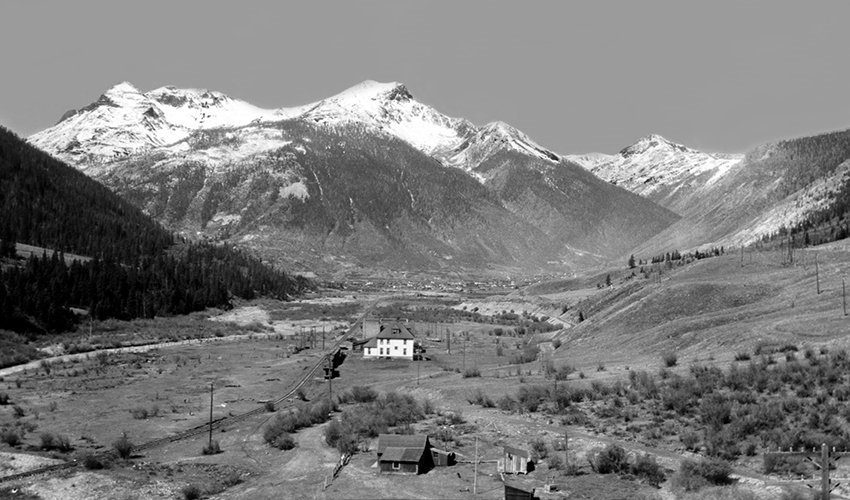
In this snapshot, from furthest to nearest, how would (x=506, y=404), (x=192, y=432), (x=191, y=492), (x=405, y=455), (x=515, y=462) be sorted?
(x=192, y=432), (x=506, y=404), (x=405, y=455), (x=515, y=462), (x=191, y=492)

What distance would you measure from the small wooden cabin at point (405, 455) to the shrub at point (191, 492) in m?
10.4

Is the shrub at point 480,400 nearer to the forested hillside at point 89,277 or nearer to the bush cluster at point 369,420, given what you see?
the bush cluster at point 369,420

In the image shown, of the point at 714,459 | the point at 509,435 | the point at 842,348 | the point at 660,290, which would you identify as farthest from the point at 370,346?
the point at 714,459

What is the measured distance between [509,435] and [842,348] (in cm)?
2525

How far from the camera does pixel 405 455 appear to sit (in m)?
44.2

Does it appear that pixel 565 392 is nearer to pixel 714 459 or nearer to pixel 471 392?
pixel 471 392

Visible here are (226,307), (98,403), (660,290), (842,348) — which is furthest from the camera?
(226,307)

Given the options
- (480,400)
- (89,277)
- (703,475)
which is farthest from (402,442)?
(89,277)

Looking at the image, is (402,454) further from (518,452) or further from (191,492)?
(191,492)

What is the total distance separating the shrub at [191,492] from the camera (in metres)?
41.6

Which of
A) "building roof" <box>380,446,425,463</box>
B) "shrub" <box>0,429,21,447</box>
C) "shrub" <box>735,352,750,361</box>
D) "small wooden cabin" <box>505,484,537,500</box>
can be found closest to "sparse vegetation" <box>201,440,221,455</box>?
"shrub" <box>0,429,21,447</box>

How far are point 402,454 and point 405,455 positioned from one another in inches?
7.7

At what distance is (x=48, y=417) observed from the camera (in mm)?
61688

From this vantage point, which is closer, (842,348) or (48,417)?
(842,348)
